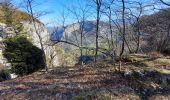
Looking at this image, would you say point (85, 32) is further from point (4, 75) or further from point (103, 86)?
point (103, 86)

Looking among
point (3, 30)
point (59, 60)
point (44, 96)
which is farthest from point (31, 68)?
point (59, 60)

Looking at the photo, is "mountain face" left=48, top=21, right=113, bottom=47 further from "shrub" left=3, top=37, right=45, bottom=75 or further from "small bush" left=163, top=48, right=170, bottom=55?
"small bush" left=163, top=48, right=170, bottom=55

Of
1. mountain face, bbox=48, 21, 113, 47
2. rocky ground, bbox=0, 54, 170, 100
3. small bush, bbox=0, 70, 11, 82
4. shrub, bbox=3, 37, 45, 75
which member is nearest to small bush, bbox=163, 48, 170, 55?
rocky ground, bbox=0, 54, 170, 100

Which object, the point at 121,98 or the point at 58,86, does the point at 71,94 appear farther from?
the point at 121,98

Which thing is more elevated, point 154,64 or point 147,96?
point 154,64

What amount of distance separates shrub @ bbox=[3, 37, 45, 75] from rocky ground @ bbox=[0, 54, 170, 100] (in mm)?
4990

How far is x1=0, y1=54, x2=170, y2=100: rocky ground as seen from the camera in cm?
931

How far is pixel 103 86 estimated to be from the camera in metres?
9.84

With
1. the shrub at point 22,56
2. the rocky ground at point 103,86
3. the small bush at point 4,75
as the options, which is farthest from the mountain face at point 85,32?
the small bush at point 4,75

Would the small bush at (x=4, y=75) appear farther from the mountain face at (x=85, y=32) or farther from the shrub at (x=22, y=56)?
the mountain face at (x=85, y=32)

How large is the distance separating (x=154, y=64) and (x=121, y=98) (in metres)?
3.78

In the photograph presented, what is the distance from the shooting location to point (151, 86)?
9938 millimetres

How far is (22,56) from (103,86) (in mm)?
8147

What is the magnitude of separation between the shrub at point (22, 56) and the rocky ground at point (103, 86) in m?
4.99
